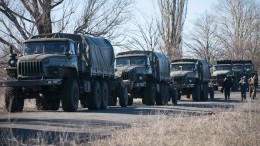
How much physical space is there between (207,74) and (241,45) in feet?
156

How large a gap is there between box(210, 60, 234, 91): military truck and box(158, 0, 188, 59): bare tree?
16.6ft

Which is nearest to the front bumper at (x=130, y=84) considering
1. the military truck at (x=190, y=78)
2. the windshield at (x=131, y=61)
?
the windshield at (x=131, y=61)

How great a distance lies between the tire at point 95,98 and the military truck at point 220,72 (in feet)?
99.2

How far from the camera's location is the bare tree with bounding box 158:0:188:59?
51.1 m

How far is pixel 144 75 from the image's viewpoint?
29656mm

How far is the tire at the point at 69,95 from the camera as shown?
2112 centimetres

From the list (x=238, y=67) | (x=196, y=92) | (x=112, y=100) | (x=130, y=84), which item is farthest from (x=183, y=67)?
(x=238, y=67)

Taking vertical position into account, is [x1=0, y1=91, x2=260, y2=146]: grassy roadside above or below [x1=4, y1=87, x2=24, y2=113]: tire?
below

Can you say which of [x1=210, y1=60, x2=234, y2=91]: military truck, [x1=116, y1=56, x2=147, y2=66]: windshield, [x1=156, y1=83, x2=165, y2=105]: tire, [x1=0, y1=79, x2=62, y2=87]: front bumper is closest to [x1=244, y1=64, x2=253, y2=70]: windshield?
[x1=210, y1=60, x2=234, y2=91]: military truck

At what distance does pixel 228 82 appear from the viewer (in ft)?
122

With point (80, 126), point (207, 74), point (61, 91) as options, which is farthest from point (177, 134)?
point (207, 74)

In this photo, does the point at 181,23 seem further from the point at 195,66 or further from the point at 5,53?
the point at 5,53

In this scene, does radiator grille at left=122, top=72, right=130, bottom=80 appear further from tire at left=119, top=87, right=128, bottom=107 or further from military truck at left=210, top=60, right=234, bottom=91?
military truck at left=210, top=60, right=234, bottom=91

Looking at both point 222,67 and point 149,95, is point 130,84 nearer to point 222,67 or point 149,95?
point 149,95
